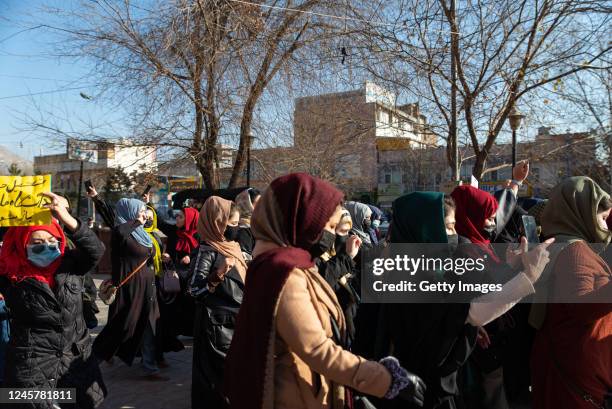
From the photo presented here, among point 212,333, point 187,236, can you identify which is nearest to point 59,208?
point 212,333

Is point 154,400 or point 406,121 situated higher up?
point 406,121

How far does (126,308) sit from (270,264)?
391cm

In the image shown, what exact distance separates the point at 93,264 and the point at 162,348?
2.62m

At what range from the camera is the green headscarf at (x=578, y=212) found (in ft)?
9.11

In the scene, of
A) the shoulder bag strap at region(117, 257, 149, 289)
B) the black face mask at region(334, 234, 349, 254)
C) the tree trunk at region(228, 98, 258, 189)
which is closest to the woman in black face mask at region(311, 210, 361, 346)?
the black face mask at region(334, 234, 349, 254)

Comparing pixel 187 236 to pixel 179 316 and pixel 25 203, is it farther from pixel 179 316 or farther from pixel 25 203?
pixel 25 203

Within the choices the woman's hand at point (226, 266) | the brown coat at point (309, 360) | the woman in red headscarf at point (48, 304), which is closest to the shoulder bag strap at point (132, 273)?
the woman in red headscarf at point (48, 304)

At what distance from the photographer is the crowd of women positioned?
6.29 ft

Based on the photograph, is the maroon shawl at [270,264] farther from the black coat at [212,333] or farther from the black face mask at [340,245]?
the black face mask at [340,245]

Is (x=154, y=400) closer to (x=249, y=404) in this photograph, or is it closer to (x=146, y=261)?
(x=146, y=261)

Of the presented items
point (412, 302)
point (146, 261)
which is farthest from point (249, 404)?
point (146, 261)

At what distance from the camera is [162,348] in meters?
5.64

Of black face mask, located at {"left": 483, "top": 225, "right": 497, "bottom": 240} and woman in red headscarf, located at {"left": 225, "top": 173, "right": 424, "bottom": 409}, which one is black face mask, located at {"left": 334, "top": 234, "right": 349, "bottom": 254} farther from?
woman in red headscarf, located at {"left": 225, "top": 173, "right": 424, "bottom": 409}

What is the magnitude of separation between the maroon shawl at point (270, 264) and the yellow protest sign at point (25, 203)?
1.73 m
